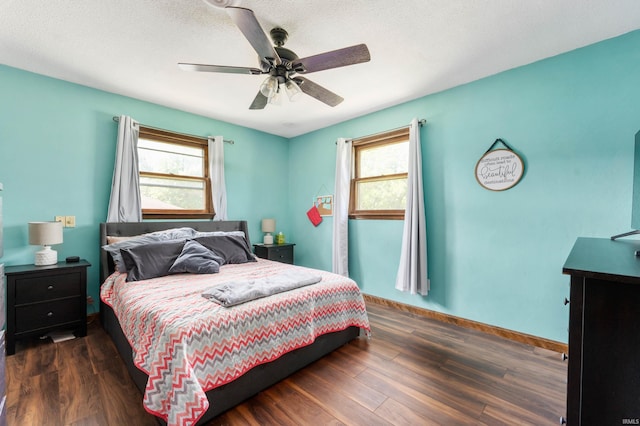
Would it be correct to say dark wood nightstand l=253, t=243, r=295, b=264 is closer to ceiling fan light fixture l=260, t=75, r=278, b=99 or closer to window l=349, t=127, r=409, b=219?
window l=349, t=127, r=409, b=219

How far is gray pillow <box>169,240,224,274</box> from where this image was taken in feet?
8.43

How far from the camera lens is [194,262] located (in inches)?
102

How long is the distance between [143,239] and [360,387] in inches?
98.5

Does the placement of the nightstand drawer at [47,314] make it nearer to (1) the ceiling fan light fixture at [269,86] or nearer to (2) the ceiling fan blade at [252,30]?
(1) the ceiling fan light fixture at [269,86]

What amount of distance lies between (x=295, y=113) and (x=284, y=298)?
2.60 m

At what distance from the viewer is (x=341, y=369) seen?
2010mm

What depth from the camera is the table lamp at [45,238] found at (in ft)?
7.73

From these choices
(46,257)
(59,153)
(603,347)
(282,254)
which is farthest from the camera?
(282,254)

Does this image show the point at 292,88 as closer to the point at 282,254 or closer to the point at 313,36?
the point at 313,36

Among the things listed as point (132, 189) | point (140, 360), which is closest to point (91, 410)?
point (140, 360)

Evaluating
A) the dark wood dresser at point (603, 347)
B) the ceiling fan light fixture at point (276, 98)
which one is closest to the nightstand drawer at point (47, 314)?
the ceiling fan light fixture at point (276, 98)

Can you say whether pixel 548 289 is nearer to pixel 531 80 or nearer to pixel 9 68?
pixel 531 80

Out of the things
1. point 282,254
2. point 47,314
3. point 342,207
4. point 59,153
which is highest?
point 59,153

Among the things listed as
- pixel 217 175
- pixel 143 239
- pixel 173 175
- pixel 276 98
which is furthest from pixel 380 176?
pixel 143 239
